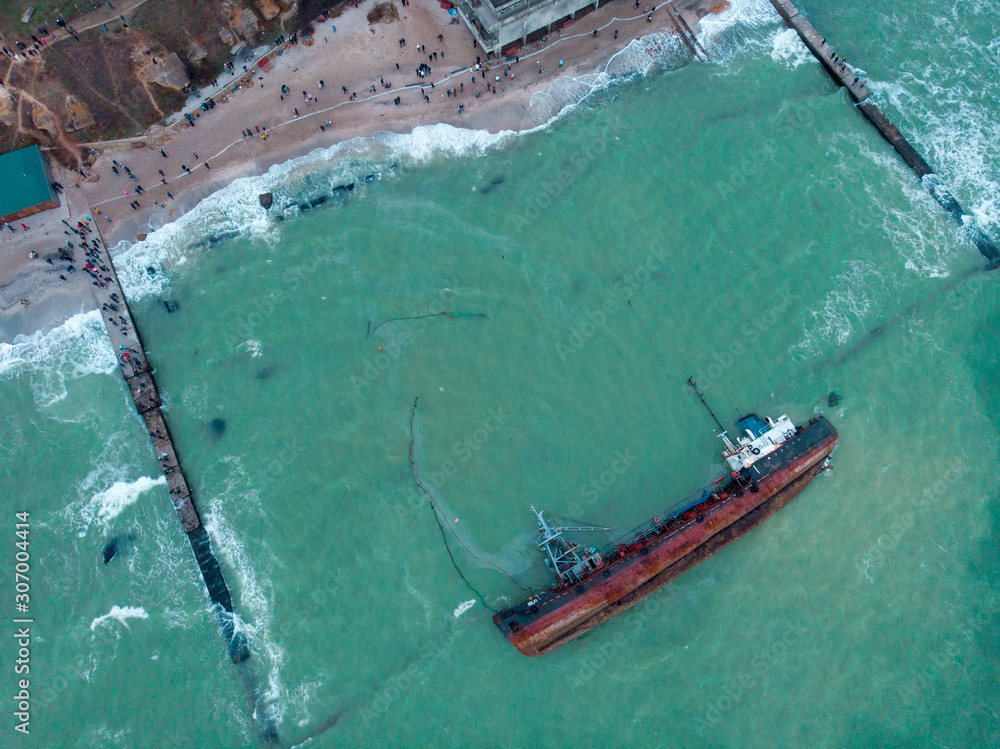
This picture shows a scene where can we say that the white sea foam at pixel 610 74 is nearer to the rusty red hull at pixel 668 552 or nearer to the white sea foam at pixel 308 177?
the white sea foam at pixel 308 177

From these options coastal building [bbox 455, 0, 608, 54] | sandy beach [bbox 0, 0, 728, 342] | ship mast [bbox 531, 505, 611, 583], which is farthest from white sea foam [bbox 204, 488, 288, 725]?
coastal building [bbox 455, 0, 608, 54]

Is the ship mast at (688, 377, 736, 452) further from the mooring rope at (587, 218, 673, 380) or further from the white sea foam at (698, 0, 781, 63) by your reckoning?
the white sea foam at (698, 0, 781, 63)

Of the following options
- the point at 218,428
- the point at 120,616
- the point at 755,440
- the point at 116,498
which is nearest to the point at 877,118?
the point at 755,440

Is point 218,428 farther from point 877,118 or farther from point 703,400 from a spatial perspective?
point 877,118

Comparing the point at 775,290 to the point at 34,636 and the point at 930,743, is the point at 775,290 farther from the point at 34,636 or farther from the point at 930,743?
the point at 34,636

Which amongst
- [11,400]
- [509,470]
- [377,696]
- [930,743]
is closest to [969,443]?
[930,743]

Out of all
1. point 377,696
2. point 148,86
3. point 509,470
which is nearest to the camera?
point 377,696
